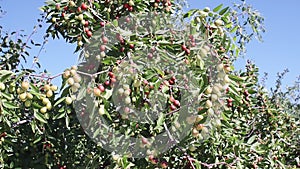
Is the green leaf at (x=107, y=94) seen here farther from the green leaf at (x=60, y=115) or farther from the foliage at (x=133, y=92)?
the green leaf at (x=60, y=115)

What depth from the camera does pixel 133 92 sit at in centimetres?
205

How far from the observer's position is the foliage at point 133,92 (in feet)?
6.53

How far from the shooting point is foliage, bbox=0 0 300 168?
1.99 m

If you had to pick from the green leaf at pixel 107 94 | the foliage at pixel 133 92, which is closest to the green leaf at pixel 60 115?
the foliage at pixel 133 92

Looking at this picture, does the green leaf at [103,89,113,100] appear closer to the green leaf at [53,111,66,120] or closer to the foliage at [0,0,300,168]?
the foliage at [0,0,300,168]

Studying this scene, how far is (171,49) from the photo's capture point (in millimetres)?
2285

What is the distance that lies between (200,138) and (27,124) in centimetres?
113

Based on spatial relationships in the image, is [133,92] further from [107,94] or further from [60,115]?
[60,115]

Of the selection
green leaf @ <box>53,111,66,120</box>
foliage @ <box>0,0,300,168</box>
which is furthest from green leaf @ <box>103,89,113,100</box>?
green leaf @ <box>53,111,66,120</box>

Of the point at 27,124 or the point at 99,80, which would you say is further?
the point at 27,124

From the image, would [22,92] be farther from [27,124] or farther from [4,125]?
[27,124]

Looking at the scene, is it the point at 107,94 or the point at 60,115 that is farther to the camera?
the point at 60,115

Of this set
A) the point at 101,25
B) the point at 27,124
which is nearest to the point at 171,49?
the point at 101,25

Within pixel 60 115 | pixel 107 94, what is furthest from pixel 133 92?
pixel 60 115
